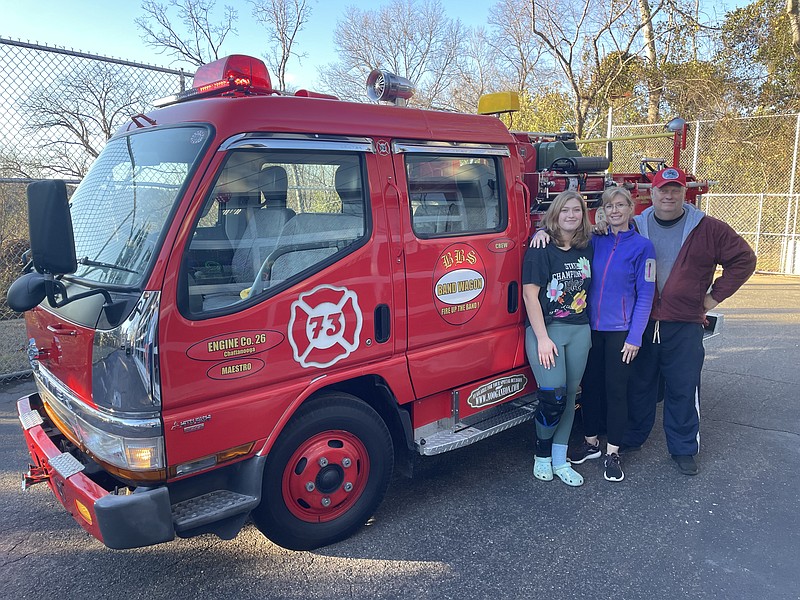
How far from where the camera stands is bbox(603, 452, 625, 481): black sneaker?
12.9ft

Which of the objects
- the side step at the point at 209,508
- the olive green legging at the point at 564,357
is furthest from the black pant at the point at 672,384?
the side step at the point at 209,508

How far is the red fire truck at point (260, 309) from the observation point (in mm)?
2492

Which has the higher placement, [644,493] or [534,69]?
[534,69]

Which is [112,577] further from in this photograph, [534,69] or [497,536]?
[534,69]

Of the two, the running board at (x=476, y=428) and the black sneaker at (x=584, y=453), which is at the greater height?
the running board at (x=476, y=428)

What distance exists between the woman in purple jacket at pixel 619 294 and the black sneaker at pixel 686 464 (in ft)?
1.49

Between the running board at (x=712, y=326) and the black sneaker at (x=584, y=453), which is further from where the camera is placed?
the running board at (x=712, y=326)

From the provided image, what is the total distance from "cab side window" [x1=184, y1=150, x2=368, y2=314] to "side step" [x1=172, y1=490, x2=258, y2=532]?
896mm

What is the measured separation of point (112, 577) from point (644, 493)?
3.14m

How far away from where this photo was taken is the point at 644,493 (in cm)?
379

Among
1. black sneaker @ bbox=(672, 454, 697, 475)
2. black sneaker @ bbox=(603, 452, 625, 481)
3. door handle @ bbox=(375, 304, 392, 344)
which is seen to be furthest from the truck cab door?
black sneaker @ bbox=(672, 454, 697, 475)

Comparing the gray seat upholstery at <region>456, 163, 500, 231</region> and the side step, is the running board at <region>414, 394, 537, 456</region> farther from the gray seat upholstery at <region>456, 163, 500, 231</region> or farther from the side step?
the gray seat upholstery at <region>456, 163, 500, 231</region>

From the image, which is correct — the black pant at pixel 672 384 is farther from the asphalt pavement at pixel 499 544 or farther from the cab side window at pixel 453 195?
the cab side window at pixel 453 195

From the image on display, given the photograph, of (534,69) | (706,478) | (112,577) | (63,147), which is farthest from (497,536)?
(534,69)
